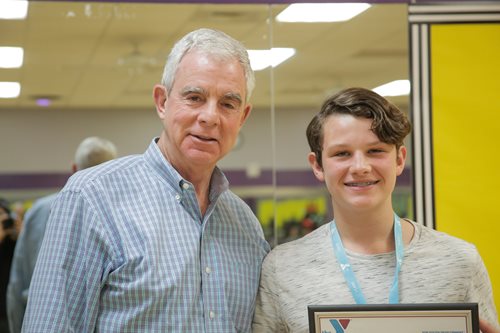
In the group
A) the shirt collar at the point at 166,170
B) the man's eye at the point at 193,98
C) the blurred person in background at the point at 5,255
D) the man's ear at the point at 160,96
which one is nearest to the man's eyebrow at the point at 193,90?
the man's eye at the point at 193,98

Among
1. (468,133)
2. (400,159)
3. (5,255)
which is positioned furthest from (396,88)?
(5,255)

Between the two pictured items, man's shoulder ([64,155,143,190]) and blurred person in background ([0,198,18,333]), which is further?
blurred person in background ([0,198,18,333])

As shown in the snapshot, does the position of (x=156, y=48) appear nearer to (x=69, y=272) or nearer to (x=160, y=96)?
(x=160, y=96)

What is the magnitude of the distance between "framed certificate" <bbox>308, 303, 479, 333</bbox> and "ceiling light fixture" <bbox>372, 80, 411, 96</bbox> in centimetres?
195

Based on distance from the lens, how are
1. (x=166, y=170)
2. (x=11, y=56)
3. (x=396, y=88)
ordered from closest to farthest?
(x=166, y=170)
(x=396, y=88)
(x=11, y=56)

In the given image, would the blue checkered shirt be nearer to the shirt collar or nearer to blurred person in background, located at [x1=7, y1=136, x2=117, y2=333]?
the shirt collar

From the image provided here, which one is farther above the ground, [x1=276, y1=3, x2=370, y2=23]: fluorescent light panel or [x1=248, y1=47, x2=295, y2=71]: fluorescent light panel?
[x1=276, y1=3, x2=370, y2=23]: fluorescent light panel

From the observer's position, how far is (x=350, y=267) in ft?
7.70

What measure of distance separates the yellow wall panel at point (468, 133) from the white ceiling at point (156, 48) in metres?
0.22

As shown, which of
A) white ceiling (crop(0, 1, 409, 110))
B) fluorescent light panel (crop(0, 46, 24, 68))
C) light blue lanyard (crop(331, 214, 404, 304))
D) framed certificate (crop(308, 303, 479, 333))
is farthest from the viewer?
fluorescent light panel (crop(0, 46, 24, 68))

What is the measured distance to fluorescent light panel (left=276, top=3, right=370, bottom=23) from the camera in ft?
13.1

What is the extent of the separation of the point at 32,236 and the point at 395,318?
280 cm

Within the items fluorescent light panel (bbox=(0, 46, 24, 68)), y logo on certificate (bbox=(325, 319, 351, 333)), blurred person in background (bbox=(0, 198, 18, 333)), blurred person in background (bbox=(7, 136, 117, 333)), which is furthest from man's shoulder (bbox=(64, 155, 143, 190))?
blurred person in background (bbox=(0, 198, 18, 333))

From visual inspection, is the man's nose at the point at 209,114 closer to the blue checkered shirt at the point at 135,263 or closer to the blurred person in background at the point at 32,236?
the blue checkered shirt at the point at 135,263
